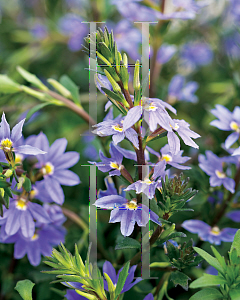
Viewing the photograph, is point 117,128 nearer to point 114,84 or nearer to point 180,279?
point 114,84

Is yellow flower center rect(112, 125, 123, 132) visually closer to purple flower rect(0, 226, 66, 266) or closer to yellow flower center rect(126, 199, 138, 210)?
yellow flower center rect(126, 199, 138, 210)

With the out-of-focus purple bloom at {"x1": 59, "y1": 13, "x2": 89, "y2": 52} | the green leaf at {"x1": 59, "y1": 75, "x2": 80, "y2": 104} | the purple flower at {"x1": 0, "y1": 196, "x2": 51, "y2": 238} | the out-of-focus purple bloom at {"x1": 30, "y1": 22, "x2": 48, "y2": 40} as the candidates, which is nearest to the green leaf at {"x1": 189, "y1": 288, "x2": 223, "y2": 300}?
the purple flower at {"x1": 0, "y1": 196, "x2": 51, "y2": 238}

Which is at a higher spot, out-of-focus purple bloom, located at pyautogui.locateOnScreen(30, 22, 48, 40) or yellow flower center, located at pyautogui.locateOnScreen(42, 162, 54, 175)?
out-of-focus purple bloom, located at pyautogui.locateOnScreen(30, 22, 48, 40)

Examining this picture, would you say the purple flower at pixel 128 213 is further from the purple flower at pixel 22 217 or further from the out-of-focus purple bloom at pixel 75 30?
the out-of-focus purple bloom at pixel 75 30

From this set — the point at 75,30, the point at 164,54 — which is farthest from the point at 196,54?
the point at 75,30

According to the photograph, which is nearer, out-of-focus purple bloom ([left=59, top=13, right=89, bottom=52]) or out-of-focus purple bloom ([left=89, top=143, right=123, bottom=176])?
out-of-focus purple bloom ([left=89, top=143, right=123, bottom=176])

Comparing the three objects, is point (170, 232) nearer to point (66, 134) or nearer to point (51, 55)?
point (66, 134)
